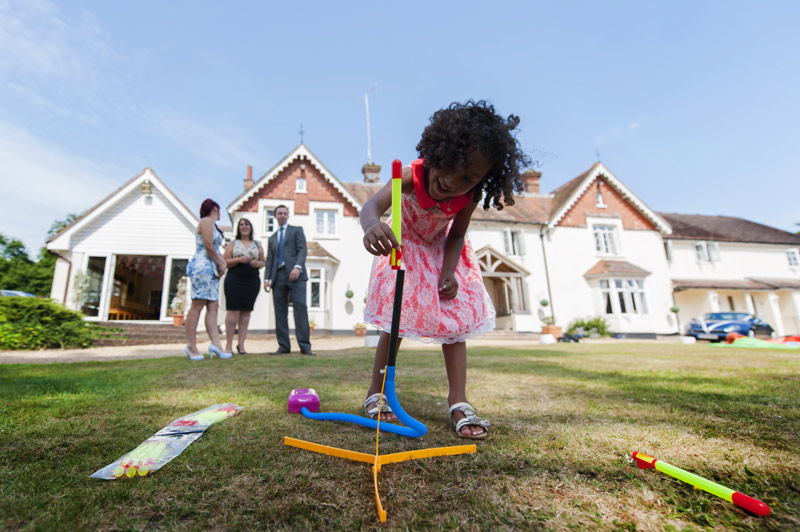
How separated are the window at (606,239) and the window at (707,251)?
5867 millimetres

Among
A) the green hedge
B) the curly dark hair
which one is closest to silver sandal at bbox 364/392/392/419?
the curly dark hair

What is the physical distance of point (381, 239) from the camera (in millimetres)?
1824

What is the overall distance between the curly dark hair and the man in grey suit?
4204 mm

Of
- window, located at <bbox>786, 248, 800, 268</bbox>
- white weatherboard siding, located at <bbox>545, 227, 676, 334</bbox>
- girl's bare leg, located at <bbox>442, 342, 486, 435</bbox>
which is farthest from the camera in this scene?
window, located at <bbox>786, 248, 800, 268</bbox>

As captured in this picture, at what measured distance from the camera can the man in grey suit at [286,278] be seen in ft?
19.6

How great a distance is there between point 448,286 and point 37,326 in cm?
1051

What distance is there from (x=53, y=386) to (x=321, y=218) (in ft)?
52.4

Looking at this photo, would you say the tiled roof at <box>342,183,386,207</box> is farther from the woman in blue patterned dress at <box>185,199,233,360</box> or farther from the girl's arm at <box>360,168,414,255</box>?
the girl's arm at <box>360,168,414,255</box>

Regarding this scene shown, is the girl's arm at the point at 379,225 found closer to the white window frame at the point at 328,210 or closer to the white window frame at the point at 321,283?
the white window frame at the point at 321,283

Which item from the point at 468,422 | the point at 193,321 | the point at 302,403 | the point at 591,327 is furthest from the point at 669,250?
the point at 302,403

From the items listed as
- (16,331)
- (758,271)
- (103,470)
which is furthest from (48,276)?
(758,271)

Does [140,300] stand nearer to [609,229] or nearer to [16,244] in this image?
[609,229]

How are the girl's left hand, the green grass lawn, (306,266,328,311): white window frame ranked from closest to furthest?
the green grass lawn, the girl's left hand, (306,266,328,311): white window frame

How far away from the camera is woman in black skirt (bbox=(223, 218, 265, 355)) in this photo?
5648 mm
